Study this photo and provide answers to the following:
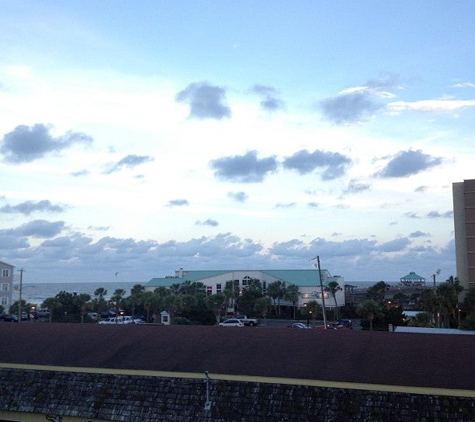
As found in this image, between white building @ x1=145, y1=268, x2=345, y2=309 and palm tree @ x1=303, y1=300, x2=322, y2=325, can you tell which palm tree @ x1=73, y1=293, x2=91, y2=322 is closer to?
white building @ x1=145, y1=268, x2=345, y2=309

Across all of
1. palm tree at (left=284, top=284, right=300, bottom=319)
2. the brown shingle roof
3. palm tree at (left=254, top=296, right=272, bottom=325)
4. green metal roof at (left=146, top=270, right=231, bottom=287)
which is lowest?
the brown shingle roof

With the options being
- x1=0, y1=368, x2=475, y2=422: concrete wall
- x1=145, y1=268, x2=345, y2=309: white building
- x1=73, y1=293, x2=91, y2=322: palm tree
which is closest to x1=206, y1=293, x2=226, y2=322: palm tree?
x1=145, y1=268, x2=345, y2=309: white building

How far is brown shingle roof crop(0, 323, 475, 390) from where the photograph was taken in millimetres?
22594

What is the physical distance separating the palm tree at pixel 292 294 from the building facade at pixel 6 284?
45.3 m

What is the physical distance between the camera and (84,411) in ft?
77.0

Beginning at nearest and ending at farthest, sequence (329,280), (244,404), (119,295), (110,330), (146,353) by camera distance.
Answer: (244,404), (146,353), (110,330), (119,295), (329,280)

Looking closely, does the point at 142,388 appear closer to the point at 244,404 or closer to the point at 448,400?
the point at 244,404

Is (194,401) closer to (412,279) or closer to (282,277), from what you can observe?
(282,277)

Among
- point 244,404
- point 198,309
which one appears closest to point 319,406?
point 244,404

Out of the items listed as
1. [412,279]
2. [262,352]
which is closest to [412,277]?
[412,279]

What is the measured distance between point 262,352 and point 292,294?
215ft

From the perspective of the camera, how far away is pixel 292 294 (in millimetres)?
90875

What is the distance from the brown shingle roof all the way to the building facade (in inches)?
2481

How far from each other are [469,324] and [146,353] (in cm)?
3364
